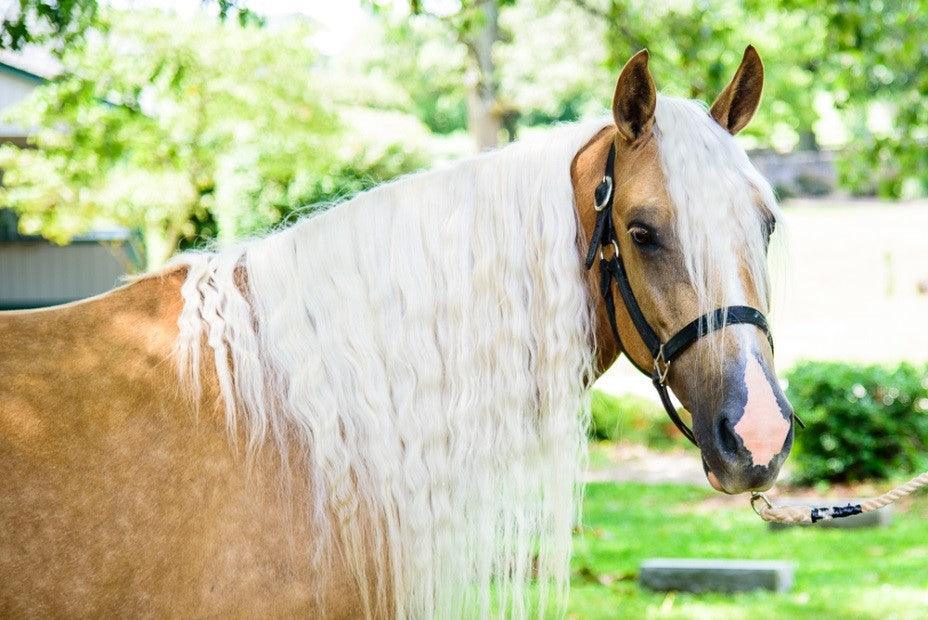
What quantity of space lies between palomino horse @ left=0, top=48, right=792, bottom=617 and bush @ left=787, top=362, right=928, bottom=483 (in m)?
7.07

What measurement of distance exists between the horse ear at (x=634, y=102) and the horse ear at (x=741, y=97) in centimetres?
27

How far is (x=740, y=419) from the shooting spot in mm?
2037

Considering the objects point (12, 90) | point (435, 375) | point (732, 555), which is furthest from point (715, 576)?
point (12, 90)

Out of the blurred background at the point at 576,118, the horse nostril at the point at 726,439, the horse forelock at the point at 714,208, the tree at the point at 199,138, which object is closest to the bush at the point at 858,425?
the blurred background at the point at 576,118

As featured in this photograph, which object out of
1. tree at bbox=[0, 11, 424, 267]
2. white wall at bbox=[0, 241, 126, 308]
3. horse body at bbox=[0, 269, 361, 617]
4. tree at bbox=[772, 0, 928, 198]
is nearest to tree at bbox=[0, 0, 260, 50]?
horse body at bbox=[0, 269, 361, 617]

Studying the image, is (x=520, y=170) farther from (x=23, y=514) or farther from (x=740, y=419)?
(x=23, y=514)

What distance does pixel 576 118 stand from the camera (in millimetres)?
2939

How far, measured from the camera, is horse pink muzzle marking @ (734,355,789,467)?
2025mm

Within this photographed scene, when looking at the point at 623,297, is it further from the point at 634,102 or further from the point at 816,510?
the point at 816,510

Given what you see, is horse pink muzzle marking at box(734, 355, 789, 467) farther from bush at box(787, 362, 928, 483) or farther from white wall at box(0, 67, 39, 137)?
white wall at box(0, 67, 39, 137)

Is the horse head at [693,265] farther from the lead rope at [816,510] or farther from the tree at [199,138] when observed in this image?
the tree at [199,138]

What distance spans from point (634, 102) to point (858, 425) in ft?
25.1

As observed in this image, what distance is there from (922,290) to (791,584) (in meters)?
17.1

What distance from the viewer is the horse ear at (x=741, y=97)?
7.93 ft
